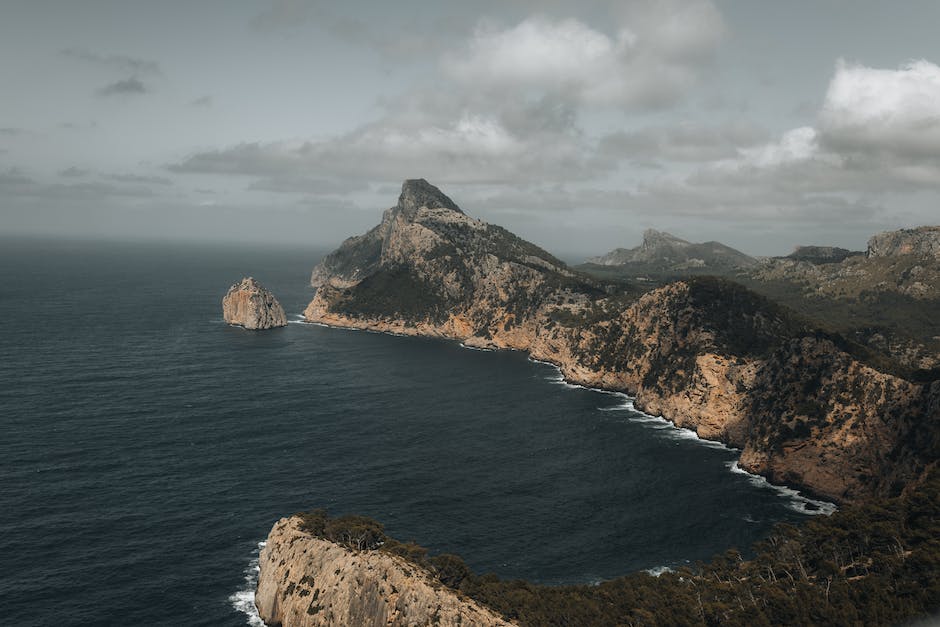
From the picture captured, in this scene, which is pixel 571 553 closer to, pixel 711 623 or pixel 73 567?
pixel 711 623

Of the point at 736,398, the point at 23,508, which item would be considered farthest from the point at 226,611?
the point at 736,398

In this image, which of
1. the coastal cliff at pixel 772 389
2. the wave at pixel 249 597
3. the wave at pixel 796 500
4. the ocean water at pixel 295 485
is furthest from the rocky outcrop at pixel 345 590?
the coastal cliff at pixel 772 389

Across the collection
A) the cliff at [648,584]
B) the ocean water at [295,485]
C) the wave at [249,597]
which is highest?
the cliff at [648,584]

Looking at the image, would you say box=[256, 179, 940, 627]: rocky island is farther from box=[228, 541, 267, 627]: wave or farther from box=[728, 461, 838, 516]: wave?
box=[728, 461, 838, 516]: wave

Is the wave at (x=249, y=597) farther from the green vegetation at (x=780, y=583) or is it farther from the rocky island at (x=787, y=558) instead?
the green vegetation at (x=780, y=583)

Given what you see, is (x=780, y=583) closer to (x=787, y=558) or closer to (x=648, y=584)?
(x=787, y=558)

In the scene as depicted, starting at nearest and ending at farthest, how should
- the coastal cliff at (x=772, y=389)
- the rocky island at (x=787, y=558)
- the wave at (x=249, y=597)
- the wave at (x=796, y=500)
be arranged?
the rocky island at (x=787, y=558)
the wave at (x=249, y=597)
the wave at (x=796, y=500)
the coastal cliff at (x=772, y=389)
